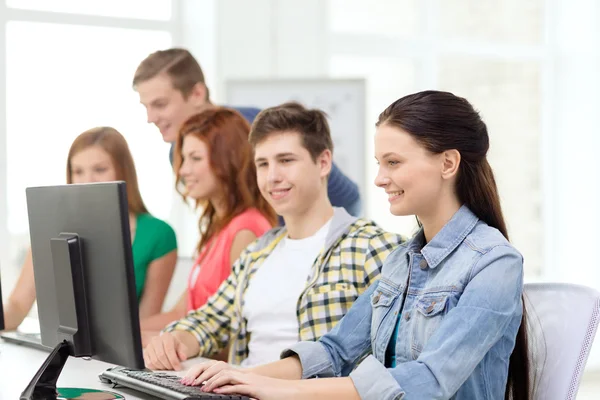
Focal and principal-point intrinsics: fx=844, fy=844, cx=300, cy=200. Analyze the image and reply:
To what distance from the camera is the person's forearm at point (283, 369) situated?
5.50 ft

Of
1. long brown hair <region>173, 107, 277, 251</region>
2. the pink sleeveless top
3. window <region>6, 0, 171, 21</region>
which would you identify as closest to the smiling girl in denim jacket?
the pink sleeveless top

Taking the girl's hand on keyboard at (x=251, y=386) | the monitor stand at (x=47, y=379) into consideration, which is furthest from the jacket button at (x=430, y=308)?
the monitor stand at (x=47, y=379)

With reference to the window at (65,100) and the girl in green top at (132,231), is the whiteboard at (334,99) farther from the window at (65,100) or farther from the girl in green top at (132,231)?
the girl in green top at (132,231)

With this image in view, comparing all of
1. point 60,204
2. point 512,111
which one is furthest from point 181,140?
point 512,111

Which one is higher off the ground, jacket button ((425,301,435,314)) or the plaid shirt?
jacket button ((425,301,435,314))

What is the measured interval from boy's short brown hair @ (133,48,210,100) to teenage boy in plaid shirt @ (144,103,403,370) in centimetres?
132

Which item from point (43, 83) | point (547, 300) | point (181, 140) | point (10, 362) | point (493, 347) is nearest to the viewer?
point (493, 347)

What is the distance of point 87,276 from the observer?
5.22 ft

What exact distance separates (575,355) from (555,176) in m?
5.25

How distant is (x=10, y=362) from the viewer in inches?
82.6

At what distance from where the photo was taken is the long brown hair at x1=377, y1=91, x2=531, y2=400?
1.58m

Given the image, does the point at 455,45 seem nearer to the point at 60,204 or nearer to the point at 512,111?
the point at 512,111

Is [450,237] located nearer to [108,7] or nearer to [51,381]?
[51,381]

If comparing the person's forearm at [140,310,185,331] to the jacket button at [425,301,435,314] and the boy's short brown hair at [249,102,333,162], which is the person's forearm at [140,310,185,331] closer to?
the boy's short brown hair at [249,102,333,162]
